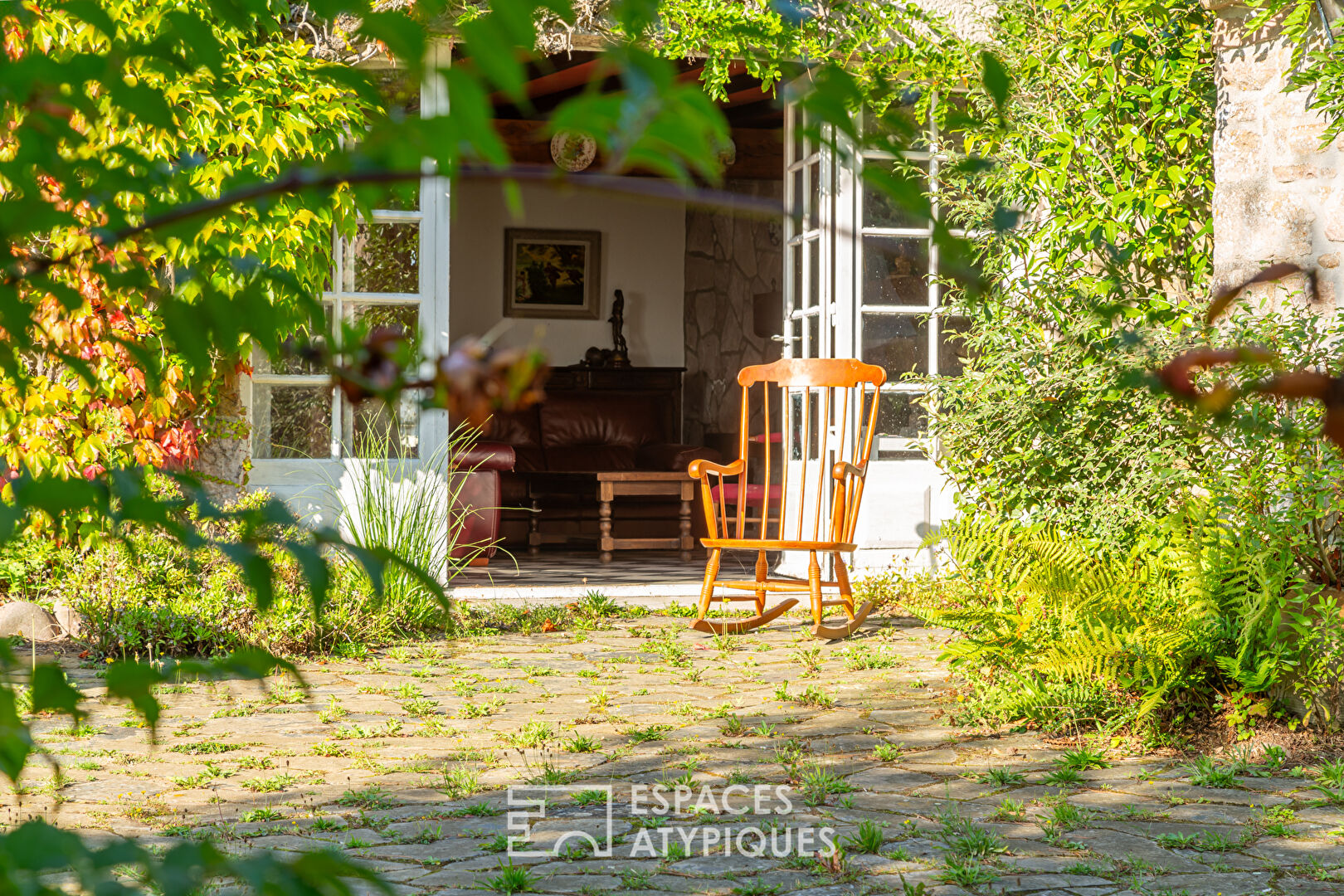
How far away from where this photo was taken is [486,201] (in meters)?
10.3

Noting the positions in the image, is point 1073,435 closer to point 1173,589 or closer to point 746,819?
point 1173,589

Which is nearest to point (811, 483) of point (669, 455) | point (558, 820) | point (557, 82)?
point (669, 455)

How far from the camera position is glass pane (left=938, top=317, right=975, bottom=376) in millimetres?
5539

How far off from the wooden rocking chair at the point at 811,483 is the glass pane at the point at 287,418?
5.38 feet

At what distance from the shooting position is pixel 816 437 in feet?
18.7

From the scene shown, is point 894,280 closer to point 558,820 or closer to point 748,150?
point 558,820

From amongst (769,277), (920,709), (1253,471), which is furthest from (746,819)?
(769,277)

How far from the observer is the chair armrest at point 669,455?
840 centimetres

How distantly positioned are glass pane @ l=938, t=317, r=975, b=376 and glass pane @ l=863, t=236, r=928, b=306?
0.52 feet

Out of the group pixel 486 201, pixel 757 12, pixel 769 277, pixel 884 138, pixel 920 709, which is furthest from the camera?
pixel 486 201

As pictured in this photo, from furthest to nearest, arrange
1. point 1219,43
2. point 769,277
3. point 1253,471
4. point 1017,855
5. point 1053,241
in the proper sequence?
point 769,277 < point 1053,241 < point 1219,43 < point 1253,471 < point 1017,855

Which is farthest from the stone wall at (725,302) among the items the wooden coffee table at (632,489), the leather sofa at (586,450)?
the wooden coffee table at (632,489)

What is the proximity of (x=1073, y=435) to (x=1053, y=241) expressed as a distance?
0.86 meters

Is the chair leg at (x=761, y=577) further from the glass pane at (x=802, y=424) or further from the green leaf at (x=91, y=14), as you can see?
the green leaf at (x=91, y=14)
